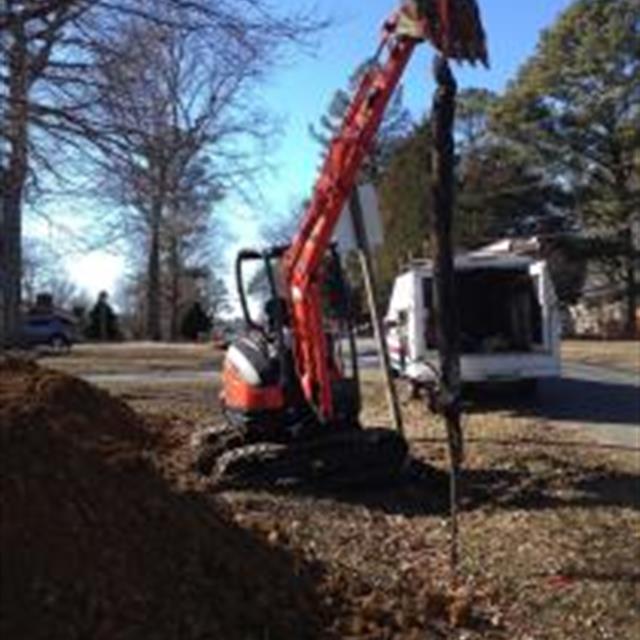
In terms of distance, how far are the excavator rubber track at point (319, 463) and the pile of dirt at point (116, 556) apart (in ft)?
14.3

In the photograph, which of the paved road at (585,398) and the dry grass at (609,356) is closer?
the paved road at (585,398)

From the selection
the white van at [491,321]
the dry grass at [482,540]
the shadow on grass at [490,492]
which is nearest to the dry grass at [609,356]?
the white van at [491,321]

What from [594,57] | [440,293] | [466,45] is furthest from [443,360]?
[594,57]

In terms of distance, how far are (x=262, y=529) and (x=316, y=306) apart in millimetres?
4319

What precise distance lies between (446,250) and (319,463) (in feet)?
14.7

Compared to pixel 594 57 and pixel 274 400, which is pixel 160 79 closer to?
pixel 274 400

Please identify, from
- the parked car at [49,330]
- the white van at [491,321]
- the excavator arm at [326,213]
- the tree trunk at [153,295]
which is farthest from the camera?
the tree trunk at [153,295]

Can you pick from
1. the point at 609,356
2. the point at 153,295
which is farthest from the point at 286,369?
the point at 153,295

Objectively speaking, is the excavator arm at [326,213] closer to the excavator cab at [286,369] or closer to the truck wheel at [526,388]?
the excavator cab at [286,369]

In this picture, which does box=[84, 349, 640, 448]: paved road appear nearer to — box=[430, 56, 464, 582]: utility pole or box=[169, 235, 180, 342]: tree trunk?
box=[430, 56, 464, 582]: utility pole

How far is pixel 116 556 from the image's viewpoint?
26.1 feet

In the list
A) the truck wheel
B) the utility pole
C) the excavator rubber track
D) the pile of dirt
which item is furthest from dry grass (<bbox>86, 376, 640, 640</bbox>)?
the truck wheel

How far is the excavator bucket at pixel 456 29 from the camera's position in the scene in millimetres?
12086

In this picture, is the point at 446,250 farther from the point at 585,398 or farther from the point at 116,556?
the point at 585,398
